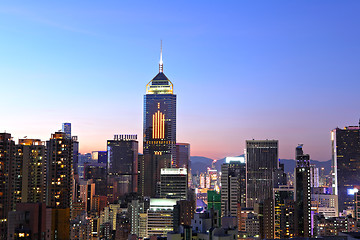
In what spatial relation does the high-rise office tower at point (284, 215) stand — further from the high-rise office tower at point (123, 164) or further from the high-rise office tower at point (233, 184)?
the high-rise office tower at point (123, 164)

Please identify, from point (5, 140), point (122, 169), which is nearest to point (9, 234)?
point (5, 140)

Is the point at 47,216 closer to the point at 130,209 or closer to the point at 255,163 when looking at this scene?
the point at 130,209

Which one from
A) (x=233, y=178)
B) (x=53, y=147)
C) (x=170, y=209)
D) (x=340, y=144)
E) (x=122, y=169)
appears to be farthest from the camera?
(x=122, y=169)

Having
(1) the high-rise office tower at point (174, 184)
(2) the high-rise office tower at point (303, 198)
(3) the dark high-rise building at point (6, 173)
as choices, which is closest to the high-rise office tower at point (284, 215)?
(2) the high-rise office tower at point (303, 198)

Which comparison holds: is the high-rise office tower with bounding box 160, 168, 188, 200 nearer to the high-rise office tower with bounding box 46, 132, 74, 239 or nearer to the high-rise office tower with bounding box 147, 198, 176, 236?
the high-rise office tower with bounding box 147, 198, 176, 236

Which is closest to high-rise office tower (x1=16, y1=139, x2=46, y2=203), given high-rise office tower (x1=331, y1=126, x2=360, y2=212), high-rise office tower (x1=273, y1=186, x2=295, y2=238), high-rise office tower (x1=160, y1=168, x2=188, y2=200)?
high-rise office tower (x1=273, y1=186, x2=295, y2=238)

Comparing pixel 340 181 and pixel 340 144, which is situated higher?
pixel 340 144
